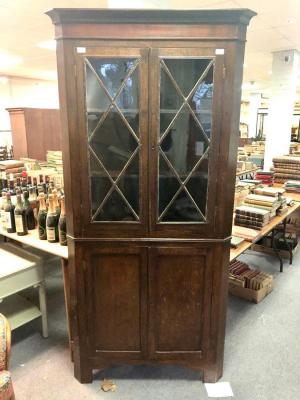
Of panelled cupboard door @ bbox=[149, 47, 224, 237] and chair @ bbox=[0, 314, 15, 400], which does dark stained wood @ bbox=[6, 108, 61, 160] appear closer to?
panelled cupboard door @ bbox=[149, 47, 224, 237]

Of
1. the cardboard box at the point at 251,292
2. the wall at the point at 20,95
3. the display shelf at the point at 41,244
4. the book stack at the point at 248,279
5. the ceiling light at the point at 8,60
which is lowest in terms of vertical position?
the cardboard box at the point at 251,292

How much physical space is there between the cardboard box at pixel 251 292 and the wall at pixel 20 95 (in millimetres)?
7933

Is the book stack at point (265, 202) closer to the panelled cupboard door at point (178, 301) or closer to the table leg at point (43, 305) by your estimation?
the panelled cupboard door at point (178, 301)

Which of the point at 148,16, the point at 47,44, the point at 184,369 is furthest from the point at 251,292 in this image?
the point at 47,44

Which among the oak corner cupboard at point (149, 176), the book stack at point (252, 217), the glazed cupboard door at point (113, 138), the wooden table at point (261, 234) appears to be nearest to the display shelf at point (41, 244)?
the oak corner cupboard at point (149, 176)

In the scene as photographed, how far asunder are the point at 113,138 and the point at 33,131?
3.55m

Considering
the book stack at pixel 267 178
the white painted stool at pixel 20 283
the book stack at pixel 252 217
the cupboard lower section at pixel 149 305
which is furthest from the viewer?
the book stack at pixel 267 178

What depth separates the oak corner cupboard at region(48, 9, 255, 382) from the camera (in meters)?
1.50

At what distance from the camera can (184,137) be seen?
66.4 inches

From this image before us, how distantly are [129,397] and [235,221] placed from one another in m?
1.70

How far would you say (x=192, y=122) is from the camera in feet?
5.43

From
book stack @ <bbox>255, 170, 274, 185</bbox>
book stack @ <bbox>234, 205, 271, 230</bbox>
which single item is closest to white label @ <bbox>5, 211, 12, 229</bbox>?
book stack @ <bbox>234, 205, 271, 230</bbox>

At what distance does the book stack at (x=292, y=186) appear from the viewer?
161 inches

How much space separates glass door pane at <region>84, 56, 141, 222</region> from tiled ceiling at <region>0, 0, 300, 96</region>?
74 centimetres
